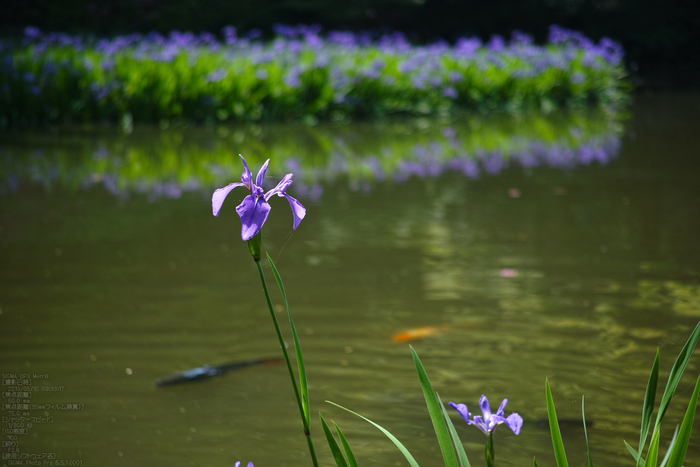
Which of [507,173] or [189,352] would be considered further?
[507,173]

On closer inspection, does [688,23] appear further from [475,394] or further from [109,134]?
[475,394]

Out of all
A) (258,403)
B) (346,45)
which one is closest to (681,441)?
(258,403)

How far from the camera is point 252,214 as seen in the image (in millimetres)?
973

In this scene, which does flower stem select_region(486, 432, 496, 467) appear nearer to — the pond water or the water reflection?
the pond water

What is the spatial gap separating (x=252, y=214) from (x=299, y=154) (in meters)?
5.40

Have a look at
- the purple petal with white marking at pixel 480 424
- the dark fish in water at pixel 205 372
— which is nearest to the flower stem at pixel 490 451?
the purple petal with white marking at pixel 480 424

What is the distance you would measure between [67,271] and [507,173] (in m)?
3.30

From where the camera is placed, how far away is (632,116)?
9.58 meters

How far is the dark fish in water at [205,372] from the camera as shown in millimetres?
2227

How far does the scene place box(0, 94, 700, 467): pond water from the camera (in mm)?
1957

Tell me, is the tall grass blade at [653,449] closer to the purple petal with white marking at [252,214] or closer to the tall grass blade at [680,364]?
the tall grass blade at [680,364]

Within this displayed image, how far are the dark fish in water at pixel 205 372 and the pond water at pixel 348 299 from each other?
0.04 meters

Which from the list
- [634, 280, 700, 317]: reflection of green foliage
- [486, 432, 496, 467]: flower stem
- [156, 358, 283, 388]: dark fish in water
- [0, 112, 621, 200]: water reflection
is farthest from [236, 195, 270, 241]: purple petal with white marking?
[0, 112, 621, 200]: water reflection

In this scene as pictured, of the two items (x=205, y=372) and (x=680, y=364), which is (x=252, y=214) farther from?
(x=205, y=372)
